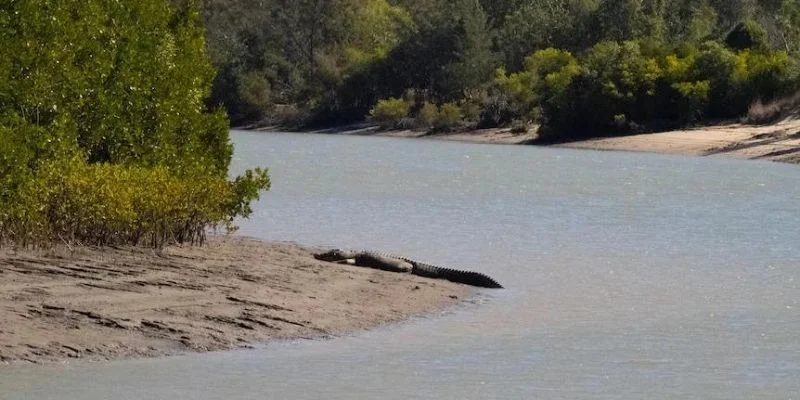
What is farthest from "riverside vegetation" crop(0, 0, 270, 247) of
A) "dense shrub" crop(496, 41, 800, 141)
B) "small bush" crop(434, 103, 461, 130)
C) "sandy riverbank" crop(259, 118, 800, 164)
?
"small bush" crop(434, 103, 461, 130)

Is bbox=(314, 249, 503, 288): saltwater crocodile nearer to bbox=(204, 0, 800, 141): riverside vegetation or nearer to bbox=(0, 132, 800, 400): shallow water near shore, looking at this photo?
bbox=(0, 132, 800, 400): shallow water near shore

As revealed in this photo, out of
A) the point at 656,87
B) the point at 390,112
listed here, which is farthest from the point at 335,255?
the point at 390,112

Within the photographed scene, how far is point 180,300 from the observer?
17594 millimetres

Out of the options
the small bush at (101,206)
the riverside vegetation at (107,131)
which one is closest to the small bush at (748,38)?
the riverside vegetation at (107,131)

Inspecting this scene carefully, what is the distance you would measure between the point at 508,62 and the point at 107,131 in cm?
7427

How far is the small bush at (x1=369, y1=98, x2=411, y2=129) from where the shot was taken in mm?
91750

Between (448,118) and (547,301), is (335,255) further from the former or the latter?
(448,118)

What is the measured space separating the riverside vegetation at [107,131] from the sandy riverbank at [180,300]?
0.44 metres

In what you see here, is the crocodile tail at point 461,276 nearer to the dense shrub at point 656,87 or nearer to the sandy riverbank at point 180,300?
the sandy riverbank at point 180,300

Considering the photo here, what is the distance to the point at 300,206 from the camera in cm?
3612

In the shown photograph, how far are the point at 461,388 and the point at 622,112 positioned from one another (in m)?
58.5

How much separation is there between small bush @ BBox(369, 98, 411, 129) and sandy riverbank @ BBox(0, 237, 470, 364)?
69193mm

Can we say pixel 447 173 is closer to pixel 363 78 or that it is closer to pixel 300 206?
pixel 300 206

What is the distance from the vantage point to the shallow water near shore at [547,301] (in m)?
15.0
